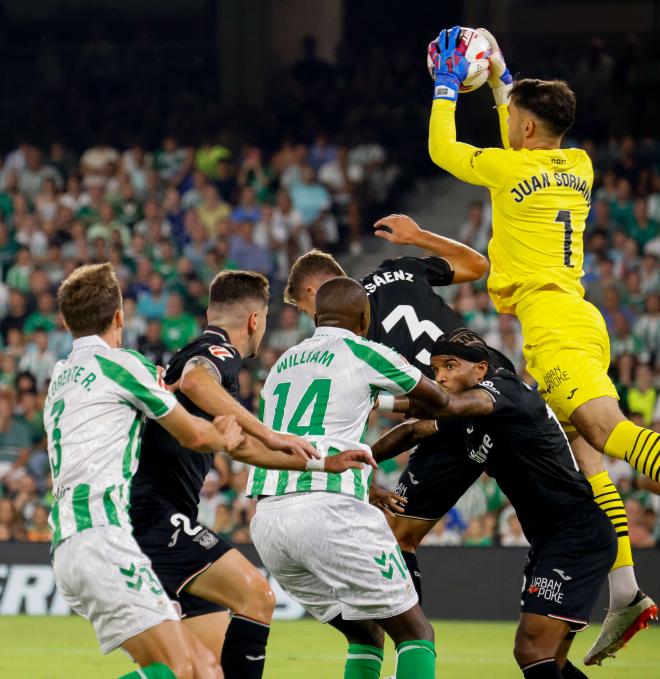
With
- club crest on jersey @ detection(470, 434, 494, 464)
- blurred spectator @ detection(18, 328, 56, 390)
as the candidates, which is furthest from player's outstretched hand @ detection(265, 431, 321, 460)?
blurred spectator @ detection(18, 328, 56, 390)

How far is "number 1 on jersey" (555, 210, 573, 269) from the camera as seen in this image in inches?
260

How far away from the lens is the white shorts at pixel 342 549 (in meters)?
5.38

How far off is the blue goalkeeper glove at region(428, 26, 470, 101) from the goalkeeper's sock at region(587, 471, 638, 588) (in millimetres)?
2175

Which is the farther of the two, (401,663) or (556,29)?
(556,29)

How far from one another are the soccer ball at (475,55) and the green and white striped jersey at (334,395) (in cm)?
204

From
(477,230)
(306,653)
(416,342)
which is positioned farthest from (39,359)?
(416,342)

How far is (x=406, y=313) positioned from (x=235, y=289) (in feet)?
4.29

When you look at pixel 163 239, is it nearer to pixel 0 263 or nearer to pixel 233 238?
pixel 233 238

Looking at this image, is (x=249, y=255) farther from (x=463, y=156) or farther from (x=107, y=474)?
(x=107, y=474)

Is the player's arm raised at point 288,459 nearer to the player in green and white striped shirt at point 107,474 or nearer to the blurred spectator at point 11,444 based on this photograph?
the player in green and white striped shirt at point 107,474

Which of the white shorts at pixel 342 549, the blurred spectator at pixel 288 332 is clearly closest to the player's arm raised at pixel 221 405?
the white shorts at pixel 342 549

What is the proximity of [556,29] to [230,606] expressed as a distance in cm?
1404

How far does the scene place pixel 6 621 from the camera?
10.7 meters

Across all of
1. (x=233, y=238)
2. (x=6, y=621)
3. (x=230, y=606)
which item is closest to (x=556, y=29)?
(x=233, y=238)
